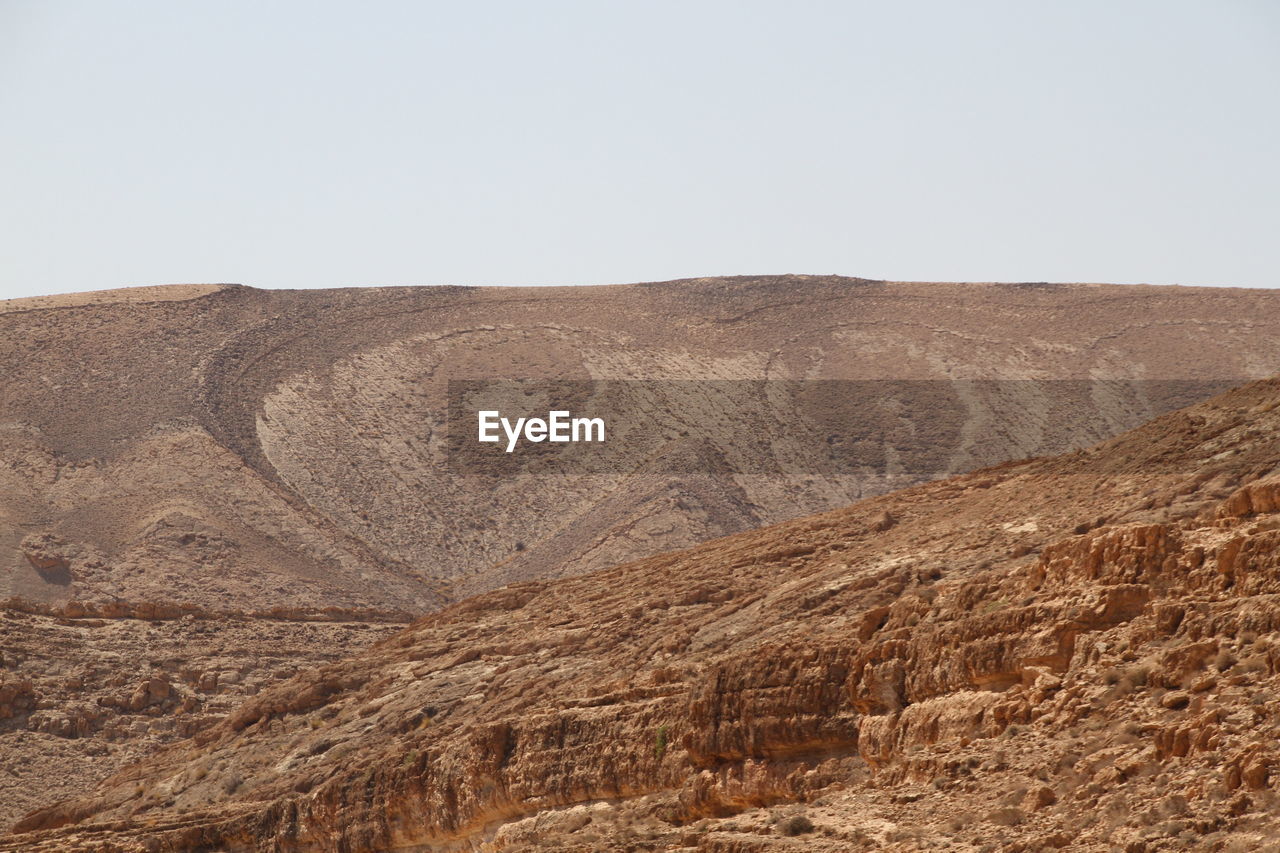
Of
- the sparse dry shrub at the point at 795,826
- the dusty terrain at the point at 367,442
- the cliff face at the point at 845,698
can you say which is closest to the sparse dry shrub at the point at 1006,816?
the cliff face at the point at 845,698

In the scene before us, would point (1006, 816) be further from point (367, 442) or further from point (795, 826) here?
point (367, 442)

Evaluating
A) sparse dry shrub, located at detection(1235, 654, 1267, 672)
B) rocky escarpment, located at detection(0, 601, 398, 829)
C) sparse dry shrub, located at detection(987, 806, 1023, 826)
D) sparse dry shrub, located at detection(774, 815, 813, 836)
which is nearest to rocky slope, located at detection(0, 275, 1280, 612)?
rocky escarpment, located at detection(0, 601, 398, 829)

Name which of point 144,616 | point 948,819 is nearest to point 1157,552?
point 948,819

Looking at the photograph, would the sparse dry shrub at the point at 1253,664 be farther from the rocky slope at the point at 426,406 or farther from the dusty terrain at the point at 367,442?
the rocky slope at the point at 426,406

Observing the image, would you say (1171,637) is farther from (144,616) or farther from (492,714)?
(144,616)

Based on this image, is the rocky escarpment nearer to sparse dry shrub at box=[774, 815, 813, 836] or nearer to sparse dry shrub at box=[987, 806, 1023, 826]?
sparse dry shrub at box=[774, 815, 813, 836]

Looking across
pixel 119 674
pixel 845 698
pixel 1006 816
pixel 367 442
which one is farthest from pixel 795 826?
pixel 367 442

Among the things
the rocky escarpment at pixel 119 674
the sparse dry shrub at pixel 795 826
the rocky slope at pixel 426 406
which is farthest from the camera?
the rocky slope at pixel 426 406
